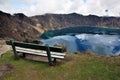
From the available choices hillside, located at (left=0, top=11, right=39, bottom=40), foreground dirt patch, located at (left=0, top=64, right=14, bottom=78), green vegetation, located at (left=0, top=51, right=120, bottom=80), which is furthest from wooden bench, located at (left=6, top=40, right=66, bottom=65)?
hillside, located at (left=0, top=11, right=39, bottom=40)

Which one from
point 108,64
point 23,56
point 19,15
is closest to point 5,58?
point 23,56

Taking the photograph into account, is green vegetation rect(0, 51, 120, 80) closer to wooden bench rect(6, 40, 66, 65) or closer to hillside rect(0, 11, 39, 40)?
wooden bench rect(6, 40, 66, 65)

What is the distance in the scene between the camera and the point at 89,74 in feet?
27.6

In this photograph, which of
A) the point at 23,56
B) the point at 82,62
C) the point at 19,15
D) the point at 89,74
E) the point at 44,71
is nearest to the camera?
the point at 89,74

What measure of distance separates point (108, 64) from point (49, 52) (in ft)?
8.73

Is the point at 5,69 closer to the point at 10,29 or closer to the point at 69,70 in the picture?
the point at 69,70

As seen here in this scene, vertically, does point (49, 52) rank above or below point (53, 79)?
above

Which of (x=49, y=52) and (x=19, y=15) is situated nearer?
(x=49, y=52)

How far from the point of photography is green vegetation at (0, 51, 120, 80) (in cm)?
831

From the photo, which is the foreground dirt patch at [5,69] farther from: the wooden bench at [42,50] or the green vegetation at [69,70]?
the wooden bench at [42,50]

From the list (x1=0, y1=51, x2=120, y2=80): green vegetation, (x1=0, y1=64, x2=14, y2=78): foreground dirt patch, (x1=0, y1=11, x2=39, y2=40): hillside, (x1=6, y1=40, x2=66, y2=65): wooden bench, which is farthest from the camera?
(x1=0, y1=11, x2=39, y2=40): hillside

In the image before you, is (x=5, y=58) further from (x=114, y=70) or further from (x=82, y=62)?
(x=114, y=70)

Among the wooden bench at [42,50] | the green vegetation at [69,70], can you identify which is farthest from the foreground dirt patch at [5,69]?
the wooden bench at [42,50]

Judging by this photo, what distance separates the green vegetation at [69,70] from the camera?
27.3ft
